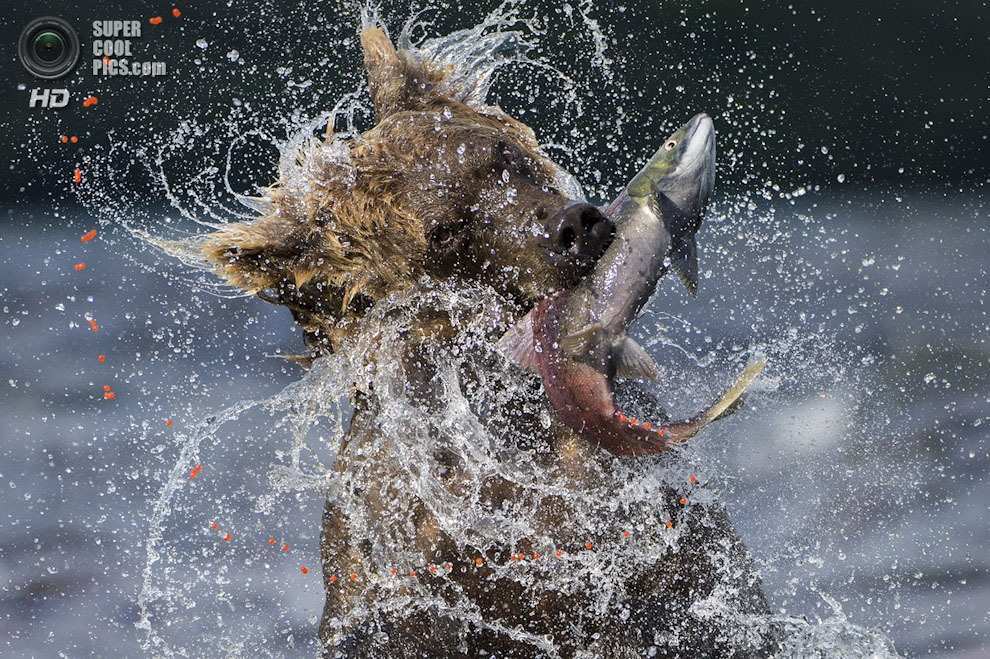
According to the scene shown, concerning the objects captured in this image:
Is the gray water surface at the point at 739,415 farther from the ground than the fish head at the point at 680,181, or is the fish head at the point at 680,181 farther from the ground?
the fish head at the point at 680,181

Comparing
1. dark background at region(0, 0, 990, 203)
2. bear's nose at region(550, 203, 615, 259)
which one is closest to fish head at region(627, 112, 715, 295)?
bear's nose at region(550, 203, 615, 259)

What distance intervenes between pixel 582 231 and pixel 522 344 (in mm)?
375

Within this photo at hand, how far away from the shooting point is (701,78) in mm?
7293

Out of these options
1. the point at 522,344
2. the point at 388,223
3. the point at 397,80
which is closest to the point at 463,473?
the point at 522,344

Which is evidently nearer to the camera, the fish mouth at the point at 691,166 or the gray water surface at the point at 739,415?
the fish mouth at the point at 691,166

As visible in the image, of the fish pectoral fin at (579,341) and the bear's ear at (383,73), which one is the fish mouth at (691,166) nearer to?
the fish pectoral fin at (579,341)

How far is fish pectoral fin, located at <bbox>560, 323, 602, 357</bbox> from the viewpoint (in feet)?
10.5

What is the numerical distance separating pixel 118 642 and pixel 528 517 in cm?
294

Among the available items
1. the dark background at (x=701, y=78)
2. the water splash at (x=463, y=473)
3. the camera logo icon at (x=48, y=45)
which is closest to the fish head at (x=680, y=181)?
the water splash at (x=463, y=473)

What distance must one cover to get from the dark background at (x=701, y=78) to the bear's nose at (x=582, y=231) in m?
3.72

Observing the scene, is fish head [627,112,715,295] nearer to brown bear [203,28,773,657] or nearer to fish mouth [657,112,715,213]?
fish mouth [657,112,715,213]

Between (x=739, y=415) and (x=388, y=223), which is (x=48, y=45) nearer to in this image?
(x=739, y=415)

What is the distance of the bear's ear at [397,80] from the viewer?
370 cm

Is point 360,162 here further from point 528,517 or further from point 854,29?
point 854,29
